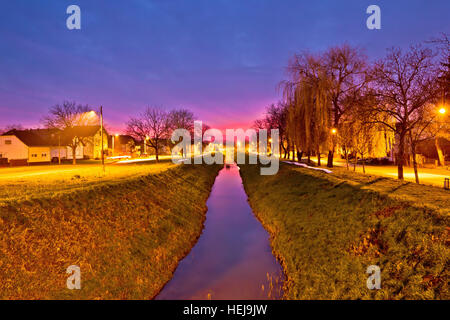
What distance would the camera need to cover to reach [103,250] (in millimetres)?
10164

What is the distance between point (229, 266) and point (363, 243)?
20.7ft

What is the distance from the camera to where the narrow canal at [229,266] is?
9.96 m

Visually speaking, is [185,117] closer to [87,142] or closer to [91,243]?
[87,142]

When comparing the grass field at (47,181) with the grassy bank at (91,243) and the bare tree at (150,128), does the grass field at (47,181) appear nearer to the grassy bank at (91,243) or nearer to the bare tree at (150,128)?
the grassy bank at (91,243)

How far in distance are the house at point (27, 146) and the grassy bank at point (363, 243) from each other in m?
52.1

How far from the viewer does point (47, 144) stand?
50.5 metres

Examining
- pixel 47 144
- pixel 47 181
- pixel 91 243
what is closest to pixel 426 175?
pixel 91 243

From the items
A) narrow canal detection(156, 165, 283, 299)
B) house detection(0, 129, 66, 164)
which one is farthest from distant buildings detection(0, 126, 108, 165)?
narrow canal detection(156, 165, 283, 299)

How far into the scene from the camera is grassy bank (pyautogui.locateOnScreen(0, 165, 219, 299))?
7680 mm

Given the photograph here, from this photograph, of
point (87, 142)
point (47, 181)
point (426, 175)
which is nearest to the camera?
point (47, 181)

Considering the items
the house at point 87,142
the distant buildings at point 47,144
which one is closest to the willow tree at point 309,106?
the distant buildings at point 47,144
